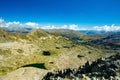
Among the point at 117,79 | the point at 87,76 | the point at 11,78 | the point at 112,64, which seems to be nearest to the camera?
the point at 117,79

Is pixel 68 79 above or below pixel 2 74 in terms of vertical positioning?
above

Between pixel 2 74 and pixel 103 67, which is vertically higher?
pixel 103 67

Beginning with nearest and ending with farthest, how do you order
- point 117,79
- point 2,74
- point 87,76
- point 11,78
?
point 117,79
point 87,76
point 11,78
point 2,74

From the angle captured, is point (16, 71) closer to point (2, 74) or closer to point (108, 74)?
point (2, 74)

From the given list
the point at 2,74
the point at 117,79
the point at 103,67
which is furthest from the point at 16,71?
the point at 117,79

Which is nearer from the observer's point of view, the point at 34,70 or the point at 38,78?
the point at 38,78

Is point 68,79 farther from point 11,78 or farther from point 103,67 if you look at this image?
point 11,78

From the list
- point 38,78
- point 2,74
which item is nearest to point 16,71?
point 2,74

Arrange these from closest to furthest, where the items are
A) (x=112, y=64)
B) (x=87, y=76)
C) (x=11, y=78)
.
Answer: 1. (x=87, y=76)
2. (x=112, y=64)
3. (x=11, y=78)

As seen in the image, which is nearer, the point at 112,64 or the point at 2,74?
the point at 112,64
